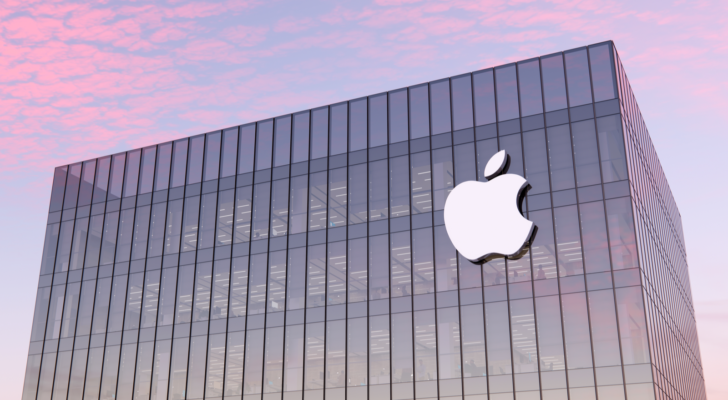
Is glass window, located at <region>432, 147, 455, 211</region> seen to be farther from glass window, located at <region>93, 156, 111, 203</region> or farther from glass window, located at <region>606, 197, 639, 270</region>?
glass window, located at <region>93, 156, 111, 203</region>

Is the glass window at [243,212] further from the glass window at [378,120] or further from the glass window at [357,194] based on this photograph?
the glass window at [378,120]

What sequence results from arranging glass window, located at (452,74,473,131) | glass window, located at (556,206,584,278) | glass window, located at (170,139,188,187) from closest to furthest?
1. glass window, located at (556,206,584,278)
2. glass window, located at (452,74,473,131)
3. glass window, located at (170,139,188,187)

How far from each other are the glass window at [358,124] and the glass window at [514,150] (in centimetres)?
849

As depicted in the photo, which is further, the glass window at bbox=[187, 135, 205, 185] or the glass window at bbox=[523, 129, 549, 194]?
the glass window at bbox=[187, 135, 205, 185]

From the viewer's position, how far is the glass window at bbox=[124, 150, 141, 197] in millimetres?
50088

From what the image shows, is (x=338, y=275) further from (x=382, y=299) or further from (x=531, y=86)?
(x=531, y=86)

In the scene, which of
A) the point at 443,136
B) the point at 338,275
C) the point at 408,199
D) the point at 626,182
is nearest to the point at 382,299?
the point at 338,275

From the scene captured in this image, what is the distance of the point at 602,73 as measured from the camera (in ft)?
124

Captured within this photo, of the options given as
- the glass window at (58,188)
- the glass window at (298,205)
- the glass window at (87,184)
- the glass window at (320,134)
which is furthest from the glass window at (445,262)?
the glass window at (58,188)

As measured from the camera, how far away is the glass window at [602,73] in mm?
37469

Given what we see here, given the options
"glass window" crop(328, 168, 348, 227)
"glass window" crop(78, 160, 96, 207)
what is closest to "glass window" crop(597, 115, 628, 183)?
"glass window" crop(328, 168, 348, 227)

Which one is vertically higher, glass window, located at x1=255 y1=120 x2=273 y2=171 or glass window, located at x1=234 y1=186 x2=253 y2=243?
glass window, located at x1=255 y1=120 x2=273 y2=171

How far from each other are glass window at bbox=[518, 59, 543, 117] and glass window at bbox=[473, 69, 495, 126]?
5.33 feet

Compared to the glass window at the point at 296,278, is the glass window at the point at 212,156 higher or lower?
higher
